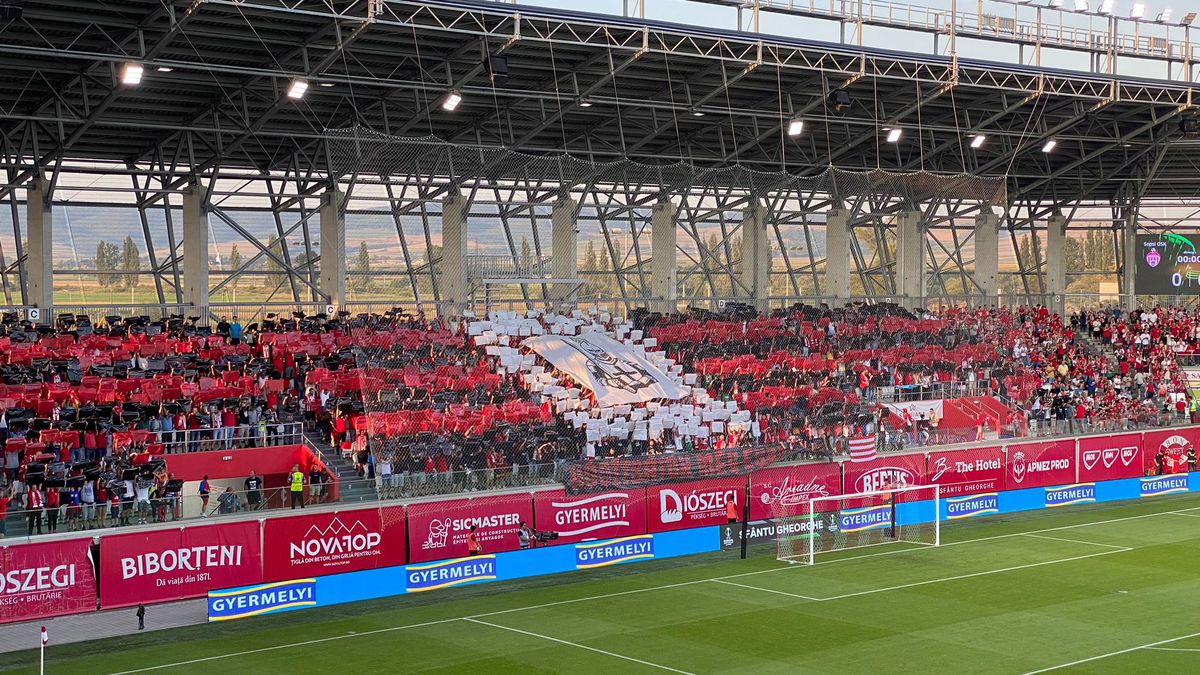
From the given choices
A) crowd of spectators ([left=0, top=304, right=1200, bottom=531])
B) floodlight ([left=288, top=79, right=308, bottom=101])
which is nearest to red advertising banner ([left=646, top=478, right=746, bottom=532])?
crowd of spectators ([left=0, top=304, right=1200, bottom=531])

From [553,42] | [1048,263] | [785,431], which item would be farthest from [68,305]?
[1048,263]

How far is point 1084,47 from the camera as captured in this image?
45.5 meters

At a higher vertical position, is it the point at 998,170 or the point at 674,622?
the point at 998,170

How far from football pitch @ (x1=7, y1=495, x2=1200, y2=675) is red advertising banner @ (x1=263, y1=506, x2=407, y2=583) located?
125cm

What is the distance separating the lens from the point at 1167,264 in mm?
55125

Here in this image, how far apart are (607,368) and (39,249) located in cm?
1662

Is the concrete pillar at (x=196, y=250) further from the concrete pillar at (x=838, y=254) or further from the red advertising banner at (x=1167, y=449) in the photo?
the red advertising banner at (x=1167, y=449)

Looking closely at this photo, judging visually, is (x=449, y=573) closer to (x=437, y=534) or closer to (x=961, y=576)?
(x=437, y=534)

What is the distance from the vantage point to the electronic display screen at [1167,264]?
5478cm

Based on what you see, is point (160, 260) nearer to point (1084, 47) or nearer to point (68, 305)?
point (68, 305)

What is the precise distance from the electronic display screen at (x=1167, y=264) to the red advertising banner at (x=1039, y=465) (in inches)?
734

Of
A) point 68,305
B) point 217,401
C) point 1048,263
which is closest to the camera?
point 217,401

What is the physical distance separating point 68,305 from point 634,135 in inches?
769

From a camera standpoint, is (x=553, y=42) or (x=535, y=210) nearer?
(x=553, y=42)
